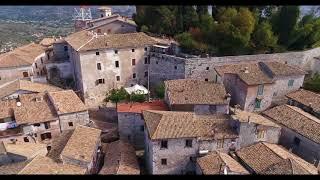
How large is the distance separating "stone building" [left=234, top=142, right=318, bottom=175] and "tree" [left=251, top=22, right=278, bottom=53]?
34.0ft

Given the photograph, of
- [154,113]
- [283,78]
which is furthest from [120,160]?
[283,78]

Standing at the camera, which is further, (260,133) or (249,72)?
(249,72)

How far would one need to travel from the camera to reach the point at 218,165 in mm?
17781

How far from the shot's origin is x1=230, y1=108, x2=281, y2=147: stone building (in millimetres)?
19125

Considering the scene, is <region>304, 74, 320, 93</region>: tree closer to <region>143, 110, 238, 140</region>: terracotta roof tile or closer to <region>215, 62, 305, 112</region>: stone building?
<region>215, 62, 305, 112</region>: stone building

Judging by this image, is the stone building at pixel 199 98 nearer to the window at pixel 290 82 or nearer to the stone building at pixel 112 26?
the window at pixel 290 82

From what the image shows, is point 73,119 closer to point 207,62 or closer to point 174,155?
point 174,155

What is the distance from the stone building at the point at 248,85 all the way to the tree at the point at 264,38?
3.17 metres

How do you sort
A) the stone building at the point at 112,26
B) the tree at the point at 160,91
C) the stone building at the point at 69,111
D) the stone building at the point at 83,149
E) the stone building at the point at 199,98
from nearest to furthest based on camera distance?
the stone building at the point at 83,149 → the stone building at the point at 199,98 → the stone building at the point at 69,111 → the tree at the point at 160,91 → the stone building at the point at 112,26

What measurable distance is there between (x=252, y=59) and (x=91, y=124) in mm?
13735

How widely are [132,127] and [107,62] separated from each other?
25.3 feet

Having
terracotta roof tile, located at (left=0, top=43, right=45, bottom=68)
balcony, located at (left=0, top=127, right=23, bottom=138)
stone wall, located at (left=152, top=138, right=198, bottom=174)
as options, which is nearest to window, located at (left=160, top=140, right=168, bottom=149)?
stone wall, located at (left=152, top=138, right=198, bottom=174)

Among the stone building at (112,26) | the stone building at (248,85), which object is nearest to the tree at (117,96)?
the stone building at (248,85)

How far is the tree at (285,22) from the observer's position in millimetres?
27044
